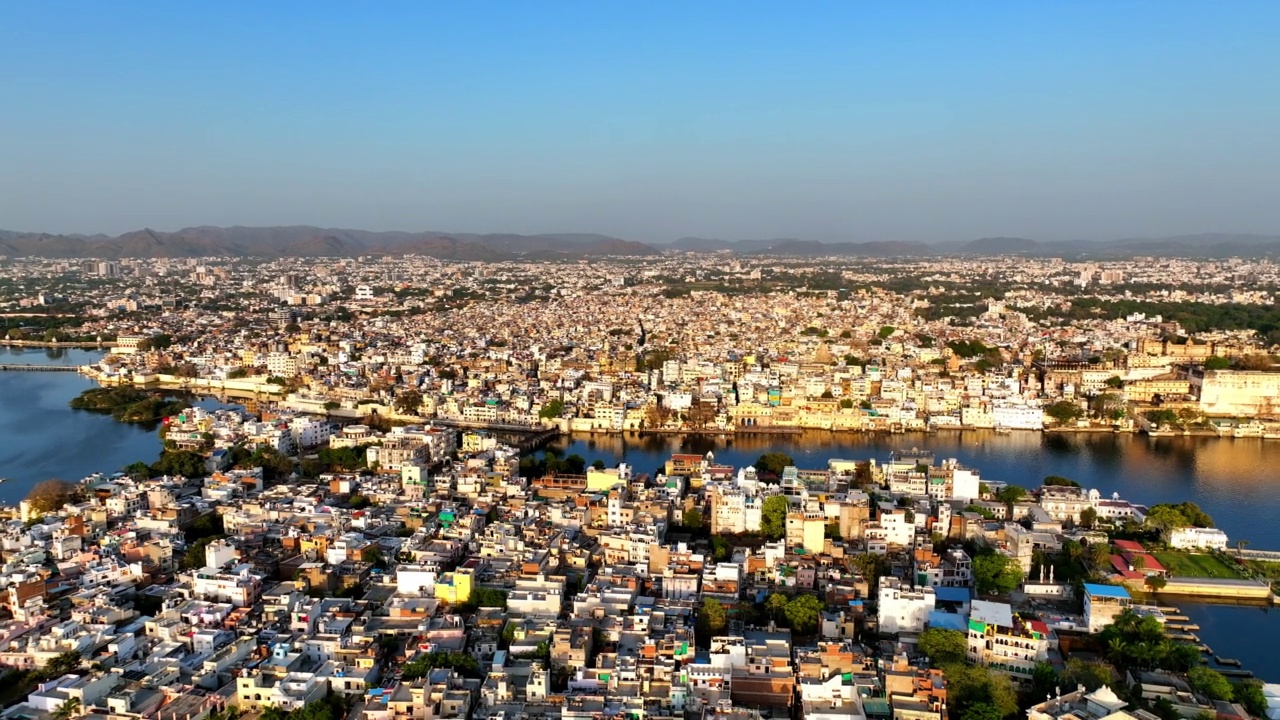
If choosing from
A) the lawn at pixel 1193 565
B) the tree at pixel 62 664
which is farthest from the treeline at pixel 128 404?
the lawn at pixel 1193 565

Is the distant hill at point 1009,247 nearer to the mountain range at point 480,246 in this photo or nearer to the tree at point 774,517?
the mountain range at point 480,246

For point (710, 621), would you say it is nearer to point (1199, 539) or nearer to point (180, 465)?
point (1199, 539)

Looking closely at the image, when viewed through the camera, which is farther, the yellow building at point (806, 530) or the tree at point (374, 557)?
the yellow building at point (806, 530)

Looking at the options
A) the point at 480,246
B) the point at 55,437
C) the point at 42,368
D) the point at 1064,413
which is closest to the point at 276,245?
the point at 480,246

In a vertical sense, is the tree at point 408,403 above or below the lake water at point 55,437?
above

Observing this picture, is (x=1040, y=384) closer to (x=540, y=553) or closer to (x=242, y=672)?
(x=540, y=553)

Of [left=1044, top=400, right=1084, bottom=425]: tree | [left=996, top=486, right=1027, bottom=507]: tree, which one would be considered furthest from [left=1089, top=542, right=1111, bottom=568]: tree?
[left=1044, top=400, right=1084, bottom=425]: tree
